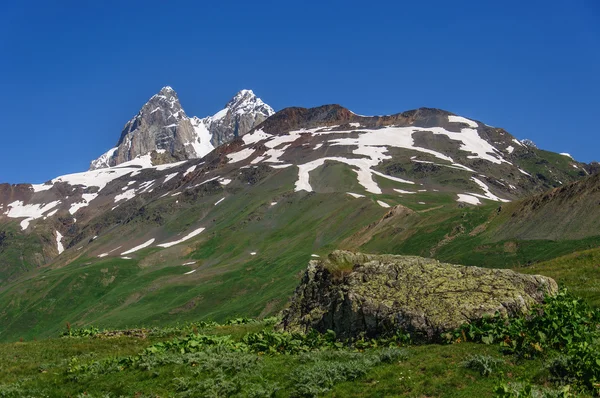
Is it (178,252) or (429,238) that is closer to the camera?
(429,238)

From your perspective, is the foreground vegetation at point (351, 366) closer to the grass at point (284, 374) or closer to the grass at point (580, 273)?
the grass at point (284, 374)

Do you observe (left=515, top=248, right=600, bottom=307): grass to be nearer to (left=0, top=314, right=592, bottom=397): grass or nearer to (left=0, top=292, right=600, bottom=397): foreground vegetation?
(left=0, top=292, right=600, bottom=397): foreground vegetation

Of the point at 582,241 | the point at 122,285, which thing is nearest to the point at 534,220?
the point at 582,241

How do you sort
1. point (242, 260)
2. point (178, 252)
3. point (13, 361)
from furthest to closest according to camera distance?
point (178, 252) → point (242, 260) → point (13, 361)

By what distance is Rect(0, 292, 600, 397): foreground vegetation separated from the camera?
17.0 m

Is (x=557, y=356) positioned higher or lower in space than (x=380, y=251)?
lower

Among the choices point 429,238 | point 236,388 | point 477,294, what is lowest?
point 236,388

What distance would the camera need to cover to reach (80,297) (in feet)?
547

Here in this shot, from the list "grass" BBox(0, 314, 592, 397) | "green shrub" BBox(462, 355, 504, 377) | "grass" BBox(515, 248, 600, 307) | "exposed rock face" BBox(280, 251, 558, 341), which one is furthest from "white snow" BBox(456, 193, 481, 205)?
"green shrub" BBox(462, 355, 504, 377)

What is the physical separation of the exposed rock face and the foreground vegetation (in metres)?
0.81

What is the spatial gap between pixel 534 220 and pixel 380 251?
110 ft

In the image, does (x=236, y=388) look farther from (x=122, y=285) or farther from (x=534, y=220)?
(x=122, y=285)

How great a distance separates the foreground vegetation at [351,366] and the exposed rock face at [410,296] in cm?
81

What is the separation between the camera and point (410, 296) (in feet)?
81.8
